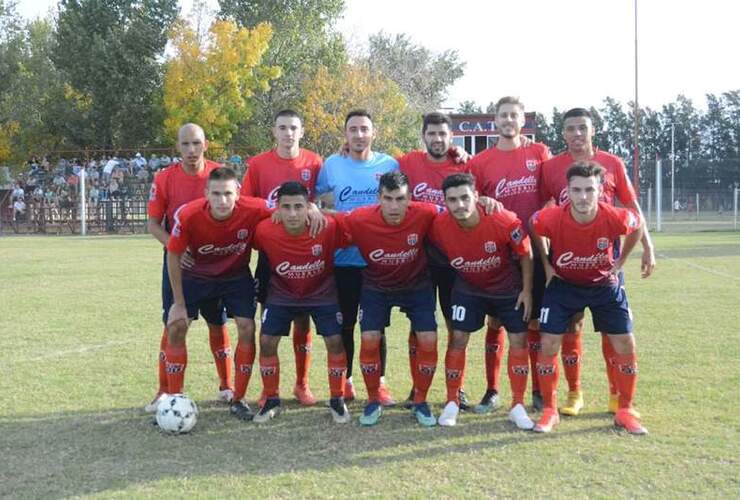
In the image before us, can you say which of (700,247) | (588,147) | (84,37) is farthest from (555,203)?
(84,37)

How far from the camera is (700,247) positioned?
21.9 metres

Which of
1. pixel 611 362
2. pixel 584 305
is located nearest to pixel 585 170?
pixel 584 305

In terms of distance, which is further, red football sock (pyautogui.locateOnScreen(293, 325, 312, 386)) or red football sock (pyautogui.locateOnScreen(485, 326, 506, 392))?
red football sock (pyautogui.locateOnScreen(293, 325, 312, 386))

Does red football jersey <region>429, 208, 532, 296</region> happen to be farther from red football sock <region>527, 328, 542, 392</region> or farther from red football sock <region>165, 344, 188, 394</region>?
red football sock <region>165, 344, 188, 394</region>

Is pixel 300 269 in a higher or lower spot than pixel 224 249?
lower

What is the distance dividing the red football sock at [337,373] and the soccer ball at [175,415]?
997mm

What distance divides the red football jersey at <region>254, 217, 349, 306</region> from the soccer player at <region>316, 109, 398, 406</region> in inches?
11.7

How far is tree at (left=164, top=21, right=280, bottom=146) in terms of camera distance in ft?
117

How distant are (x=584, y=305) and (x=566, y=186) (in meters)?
0.89

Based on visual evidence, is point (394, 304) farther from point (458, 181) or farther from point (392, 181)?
point (458, 181)

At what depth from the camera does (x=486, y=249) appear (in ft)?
17.6

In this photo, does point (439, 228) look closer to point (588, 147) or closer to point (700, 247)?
point (588, 147)

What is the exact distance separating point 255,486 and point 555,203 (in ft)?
10.2

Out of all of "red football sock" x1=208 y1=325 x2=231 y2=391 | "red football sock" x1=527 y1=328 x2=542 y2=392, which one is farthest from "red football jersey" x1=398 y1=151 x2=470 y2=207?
"red football sock" x1=208 y1=325 x2=231 y2=391
